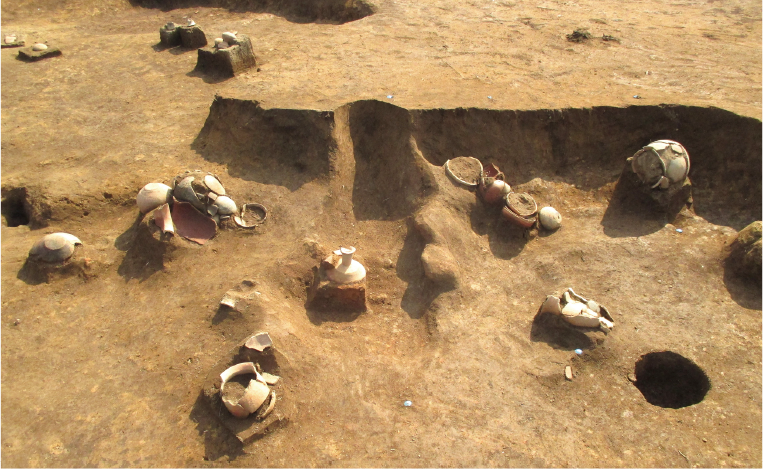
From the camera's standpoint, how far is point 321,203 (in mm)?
6188

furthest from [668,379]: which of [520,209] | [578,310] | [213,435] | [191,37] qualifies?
[191,37]

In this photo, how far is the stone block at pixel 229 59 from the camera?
8016 mm

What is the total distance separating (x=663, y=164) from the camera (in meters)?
5.82

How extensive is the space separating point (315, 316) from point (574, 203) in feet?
11.8

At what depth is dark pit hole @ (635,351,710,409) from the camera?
4531mm

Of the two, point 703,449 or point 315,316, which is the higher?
point 703,449

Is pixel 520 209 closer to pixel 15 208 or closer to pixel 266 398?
pixel 266 398

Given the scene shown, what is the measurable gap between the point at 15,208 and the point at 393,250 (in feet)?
14.4

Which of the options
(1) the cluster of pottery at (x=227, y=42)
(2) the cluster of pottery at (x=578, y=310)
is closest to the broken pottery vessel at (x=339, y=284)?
(2) the cluster of pottery at (x=578, y=310)

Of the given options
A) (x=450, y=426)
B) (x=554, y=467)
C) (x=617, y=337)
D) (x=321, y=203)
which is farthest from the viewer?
(x=321, y=203)

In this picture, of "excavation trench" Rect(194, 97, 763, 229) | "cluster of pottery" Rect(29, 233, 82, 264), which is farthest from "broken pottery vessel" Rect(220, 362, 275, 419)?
"excavation trench" Rect(194, 97, 763, 229)

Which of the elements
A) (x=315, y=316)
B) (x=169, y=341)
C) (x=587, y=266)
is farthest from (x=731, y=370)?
(x=169, y=341)

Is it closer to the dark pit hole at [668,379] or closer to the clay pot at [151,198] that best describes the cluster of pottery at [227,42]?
the clay pot at [151,198]

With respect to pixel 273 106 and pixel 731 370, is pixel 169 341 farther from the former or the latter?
pixel 731 370
